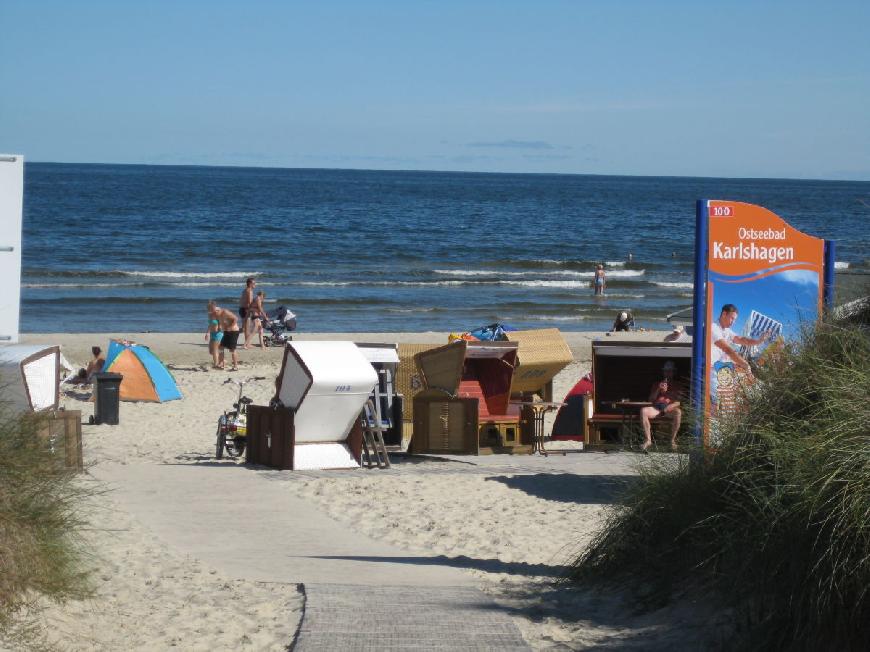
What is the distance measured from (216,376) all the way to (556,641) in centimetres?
1492

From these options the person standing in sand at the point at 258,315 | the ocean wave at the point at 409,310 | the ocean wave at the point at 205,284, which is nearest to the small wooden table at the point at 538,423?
the person standing in sand at the point at 258,315

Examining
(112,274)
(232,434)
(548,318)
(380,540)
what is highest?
(112,274)

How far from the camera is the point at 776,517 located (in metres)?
5.34

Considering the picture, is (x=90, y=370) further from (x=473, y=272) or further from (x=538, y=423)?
(x=473, y=272)

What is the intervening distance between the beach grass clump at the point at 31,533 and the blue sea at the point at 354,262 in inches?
219

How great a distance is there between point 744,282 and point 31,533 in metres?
5.93

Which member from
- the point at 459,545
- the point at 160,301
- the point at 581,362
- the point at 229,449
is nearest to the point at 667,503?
the point at 459,545

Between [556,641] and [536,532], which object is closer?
[556,641]

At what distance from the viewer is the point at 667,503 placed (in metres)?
6.65

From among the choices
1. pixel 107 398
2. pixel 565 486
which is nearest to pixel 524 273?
pixel 107 398

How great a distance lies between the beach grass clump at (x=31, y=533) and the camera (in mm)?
5566

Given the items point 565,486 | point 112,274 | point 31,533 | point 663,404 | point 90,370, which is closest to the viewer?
point 31,533

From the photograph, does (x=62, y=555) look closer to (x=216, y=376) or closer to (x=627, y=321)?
(x=216, y=376)

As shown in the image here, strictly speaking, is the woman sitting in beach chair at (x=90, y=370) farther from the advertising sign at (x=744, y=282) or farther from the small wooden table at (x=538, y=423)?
the advertising sign at (x=744, y=282)
